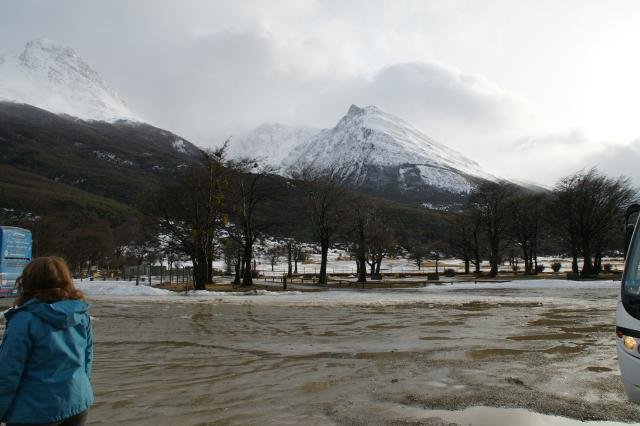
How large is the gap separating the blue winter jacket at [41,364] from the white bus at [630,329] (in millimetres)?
5144

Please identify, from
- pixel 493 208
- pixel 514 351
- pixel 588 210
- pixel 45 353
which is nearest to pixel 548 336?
pixel 514 351

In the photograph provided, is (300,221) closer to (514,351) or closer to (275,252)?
(514,351)

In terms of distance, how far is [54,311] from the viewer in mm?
3275

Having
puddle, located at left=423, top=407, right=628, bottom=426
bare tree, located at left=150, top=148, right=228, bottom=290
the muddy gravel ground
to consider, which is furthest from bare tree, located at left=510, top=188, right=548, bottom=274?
puddle, located at left=423, top=407, right=628, bottom=426

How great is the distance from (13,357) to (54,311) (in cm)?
36

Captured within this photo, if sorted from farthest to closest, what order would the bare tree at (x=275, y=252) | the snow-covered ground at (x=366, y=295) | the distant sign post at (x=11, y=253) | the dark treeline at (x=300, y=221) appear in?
the bare tree at (x=275, y=252) < the dark treeline at (x=300, y=221) < the snow-covered ground at (x=366, y=295) < the distant sign post at (x=11, y=253)

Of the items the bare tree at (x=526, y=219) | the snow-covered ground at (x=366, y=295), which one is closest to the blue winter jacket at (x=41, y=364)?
the snow-covered ground at (x=366, y=295)

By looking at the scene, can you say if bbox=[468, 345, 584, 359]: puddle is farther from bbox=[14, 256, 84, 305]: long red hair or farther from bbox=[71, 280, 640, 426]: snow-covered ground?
bbox=[14, 256, 84, 305]: long red hair

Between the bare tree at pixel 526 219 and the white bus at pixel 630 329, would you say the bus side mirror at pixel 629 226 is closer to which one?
the white bus at pixel 630 329

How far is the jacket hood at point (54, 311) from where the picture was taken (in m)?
3.26

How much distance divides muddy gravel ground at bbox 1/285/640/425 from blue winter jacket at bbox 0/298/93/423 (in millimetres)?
2447

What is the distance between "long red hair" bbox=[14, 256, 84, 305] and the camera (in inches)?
132

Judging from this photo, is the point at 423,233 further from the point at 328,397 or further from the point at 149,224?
the point at 328,397

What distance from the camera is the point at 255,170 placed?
1833 inches
